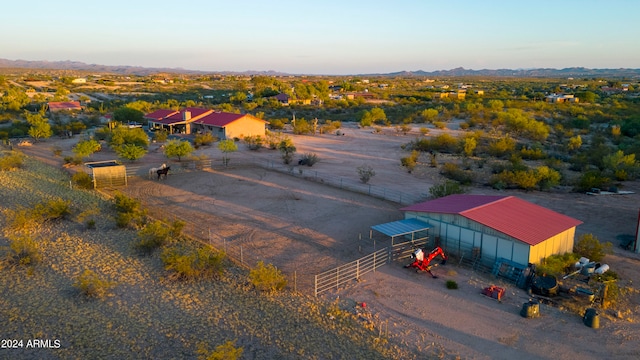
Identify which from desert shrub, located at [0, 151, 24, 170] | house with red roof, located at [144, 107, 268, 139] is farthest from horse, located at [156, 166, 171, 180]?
house with red roof, located at [144, 107, 268, 139]

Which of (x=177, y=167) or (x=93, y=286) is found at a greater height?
(x=177, y=167)

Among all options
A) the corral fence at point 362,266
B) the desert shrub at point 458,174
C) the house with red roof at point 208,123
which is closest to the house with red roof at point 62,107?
the house with red roof at point 208,123

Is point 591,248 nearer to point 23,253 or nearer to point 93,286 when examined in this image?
point 93,286

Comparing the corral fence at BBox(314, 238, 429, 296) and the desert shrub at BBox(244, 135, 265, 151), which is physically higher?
the desert shrub at BBox(244, 135, 265, 151)

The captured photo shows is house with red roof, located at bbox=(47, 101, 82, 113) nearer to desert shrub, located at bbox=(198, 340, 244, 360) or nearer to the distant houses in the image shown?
desert shrub, located at bbox=(198, 340, 244, 360)

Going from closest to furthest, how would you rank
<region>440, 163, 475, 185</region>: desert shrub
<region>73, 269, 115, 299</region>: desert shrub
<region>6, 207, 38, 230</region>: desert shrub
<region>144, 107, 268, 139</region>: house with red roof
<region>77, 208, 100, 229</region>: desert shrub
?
<region>73, 269, 115, 299</region>: desert shrub < <region>6, 207, 38, 230</region>: desert shrub < <region>77, 208, 100, 229</region>: desert shrub < <region>440, 163, 475, 185</region>: desert shrub < <region>144, 107, 268, 139</region>: house with red roof

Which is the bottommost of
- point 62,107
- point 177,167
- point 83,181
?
point 177,167

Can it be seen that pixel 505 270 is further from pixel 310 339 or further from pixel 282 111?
pixel 282 111

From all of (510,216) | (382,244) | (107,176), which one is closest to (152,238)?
(382,244)
